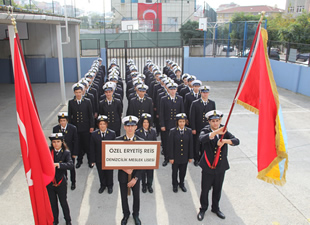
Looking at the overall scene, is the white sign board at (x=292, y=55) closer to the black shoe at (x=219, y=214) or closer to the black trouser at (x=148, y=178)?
the black trouser at (x=148, y=178)

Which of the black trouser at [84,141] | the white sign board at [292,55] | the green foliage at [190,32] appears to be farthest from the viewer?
the green foliage at [190,32]

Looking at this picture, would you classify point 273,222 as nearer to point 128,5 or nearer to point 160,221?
point 160,221

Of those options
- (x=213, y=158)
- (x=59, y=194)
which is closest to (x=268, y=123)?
(x=213, y=158)

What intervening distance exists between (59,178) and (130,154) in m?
1.18

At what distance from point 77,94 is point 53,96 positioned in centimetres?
703

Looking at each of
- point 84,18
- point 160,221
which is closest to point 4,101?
point 160,221

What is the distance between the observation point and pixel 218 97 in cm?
1255

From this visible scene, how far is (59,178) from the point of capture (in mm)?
3990

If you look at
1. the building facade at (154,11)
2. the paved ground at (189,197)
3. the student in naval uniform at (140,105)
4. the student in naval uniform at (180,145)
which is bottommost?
the paved ground at (189,197)

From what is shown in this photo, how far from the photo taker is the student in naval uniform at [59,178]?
3.98m

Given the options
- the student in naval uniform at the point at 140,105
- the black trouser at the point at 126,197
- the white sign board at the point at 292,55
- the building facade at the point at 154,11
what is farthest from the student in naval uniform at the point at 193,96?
the building facade at the point at 154,11

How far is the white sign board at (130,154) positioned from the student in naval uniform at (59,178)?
0.85m

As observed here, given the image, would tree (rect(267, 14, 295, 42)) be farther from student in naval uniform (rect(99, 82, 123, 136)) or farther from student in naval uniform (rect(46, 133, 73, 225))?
student in naval uniform (rect(46, 133, 73, 225))

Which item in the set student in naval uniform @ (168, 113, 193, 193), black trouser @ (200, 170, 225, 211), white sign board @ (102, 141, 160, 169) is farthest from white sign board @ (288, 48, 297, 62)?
white sign board @ (102, 141, 160, 169)
